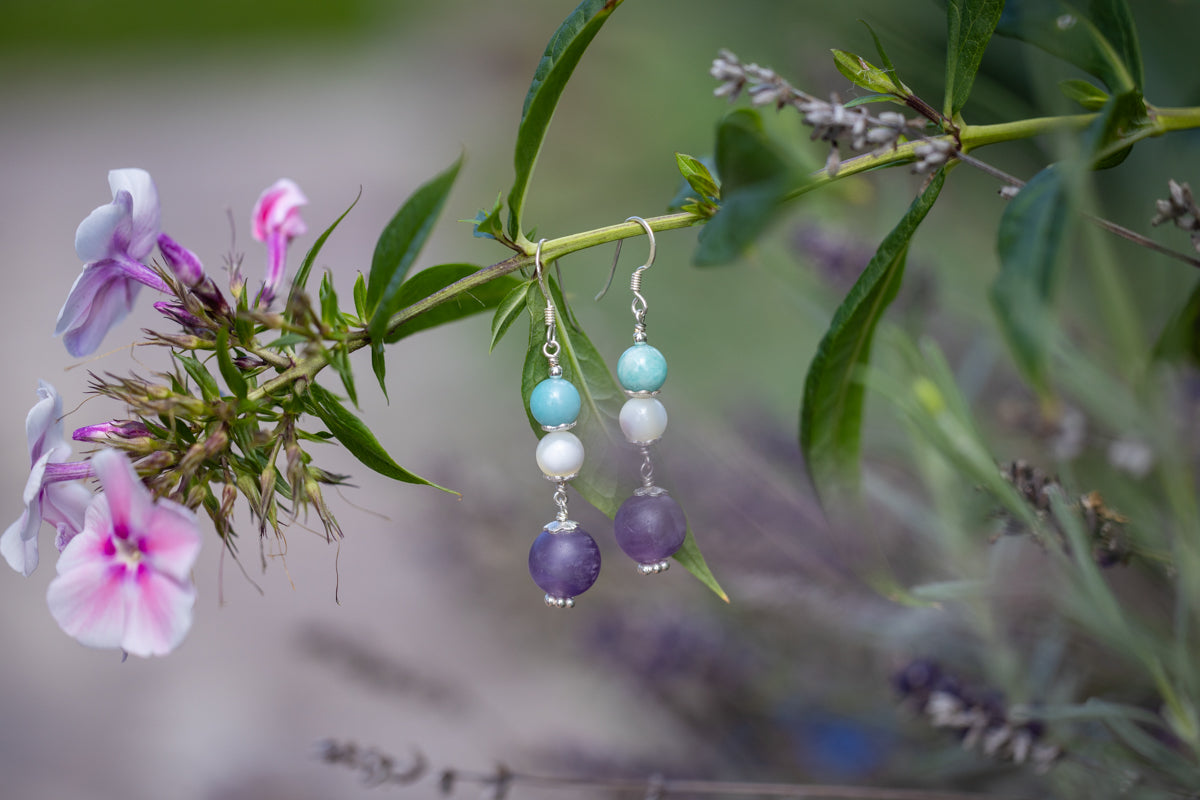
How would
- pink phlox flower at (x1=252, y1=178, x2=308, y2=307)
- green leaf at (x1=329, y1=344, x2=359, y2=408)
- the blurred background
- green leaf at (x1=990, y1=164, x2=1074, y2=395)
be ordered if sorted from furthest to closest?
1. the blurred background
2. pink phlox flower at (x1=252, y1=178, x2=308, y2=307)
3. green leaf at (x1=329, y1=344, x2=359, y2=408)
4. green leaf at (x1=990, y1=164, x2=1074, y2=395)

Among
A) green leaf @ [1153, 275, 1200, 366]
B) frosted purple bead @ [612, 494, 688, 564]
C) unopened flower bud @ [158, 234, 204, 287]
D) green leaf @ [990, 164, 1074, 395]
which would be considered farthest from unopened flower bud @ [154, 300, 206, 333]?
green leaf @ [1153, 275, 1200, 366]

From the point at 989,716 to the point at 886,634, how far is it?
14 centimetres

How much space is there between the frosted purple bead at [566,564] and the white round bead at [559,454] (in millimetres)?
39

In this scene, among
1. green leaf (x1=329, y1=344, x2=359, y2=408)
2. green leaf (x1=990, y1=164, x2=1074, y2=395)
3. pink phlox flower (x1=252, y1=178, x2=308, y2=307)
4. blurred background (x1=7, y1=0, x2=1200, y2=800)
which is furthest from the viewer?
blurred background (x1=7, y1=0, x2=1200, y2=800)

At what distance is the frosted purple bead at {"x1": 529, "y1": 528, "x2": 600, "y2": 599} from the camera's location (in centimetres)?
44

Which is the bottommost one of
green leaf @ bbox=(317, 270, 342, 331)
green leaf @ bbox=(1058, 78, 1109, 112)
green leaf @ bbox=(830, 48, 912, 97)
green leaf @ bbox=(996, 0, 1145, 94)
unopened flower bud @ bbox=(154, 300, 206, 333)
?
unopened flower bud @ bbox=(154, 300, 206, 333)

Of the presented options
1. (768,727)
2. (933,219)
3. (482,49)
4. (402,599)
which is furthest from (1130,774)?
(482,49)

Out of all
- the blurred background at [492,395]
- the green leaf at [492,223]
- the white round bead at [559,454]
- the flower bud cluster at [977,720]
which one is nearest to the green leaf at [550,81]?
the green leaf at [492,223]

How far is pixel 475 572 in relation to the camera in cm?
118

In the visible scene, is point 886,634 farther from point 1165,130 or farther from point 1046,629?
point 1165,130

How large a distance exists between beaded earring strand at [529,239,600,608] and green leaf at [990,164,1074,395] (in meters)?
0.21

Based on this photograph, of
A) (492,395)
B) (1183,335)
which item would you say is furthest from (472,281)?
(492,395)

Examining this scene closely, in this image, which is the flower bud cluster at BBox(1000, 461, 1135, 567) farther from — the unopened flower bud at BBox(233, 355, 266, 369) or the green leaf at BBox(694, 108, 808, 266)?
the unopened flower bud at BBox(233, 355, 266, 369)

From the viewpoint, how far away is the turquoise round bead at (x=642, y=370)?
46cm
